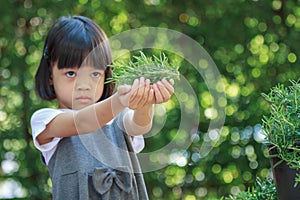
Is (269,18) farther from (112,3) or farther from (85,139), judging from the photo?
(85,139)

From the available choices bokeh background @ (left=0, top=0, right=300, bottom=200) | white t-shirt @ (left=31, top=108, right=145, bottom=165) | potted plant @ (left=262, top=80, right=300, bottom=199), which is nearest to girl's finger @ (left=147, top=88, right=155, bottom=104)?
potted plant @ (left=262, top=80, right=300, bottom=199)

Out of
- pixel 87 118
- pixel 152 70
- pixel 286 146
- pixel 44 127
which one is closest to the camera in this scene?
pixel 286 146

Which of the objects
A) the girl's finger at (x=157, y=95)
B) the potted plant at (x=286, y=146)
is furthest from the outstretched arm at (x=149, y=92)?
the potted plant at (x=286, y=146)

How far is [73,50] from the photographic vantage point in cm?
150

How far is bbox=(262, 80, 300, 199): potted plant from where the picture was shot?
0.86 metres

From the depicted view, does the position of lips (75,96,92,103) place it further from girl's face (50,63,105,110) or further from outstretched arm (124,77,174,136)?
outstretched arm (124,77,174,136)

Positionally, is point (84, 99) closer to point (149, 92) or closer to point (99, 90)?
point (99, 90)

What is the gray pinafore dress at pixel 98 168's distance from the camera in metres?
1.42

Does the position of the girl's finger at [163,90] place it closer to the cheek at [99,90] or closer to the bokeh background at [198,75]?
the cheek at [99,90]

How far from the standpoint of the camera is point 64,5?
264cm

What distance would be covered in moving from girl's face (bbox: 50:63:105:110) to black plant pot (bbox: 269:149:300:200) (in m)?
0.67

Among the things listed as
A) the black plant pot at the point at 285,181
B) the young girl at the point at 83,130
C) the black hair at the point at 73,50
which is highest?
the black hair at the point at 73,50

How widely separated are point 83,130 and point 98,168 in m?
0.15

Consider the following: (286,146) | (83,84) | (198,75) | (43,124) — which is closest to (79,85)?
(83,84)
